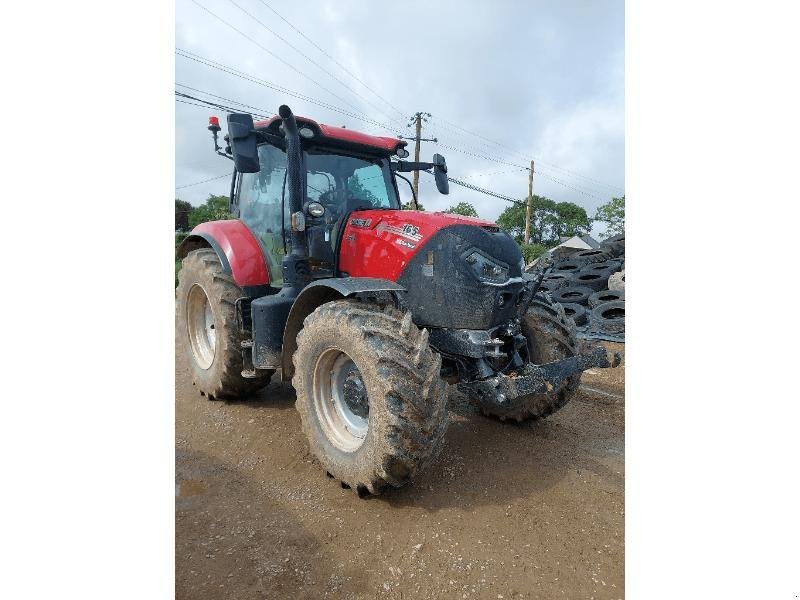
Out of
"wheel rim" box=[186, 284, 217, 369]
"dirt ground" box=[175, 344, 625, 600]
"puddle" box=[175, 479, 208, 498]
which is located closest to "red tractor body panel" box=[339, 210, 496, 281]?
"dirt ground" box=[175, 344, 625, 600]

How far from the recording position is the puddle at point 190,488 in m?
3.03

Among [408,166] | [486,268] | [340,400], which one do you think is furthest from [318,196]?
[340,400]

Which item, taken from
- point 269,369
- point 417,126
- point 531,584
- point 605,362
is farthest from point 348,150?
point 417,126

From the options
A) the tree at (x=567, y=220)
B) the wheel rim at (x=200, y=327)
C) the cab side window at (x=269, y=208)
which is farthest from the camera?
the tree at (x=567, y=220)

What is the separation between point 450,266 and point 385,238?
0.55 metres

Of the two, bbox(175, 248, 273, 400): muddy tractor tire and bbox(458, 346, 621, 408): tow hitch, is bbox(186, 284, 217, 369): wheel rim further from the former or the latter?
bbox(458, 346, 621, 408): tow hitch

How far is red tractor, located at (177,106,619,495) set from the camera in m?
2.71

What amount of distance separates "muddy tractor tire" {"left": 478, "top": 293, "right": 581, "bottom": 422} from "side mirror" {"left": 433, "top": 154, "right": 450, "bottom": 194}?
1.52 meters

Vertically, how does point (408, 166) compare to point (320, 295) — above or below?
above

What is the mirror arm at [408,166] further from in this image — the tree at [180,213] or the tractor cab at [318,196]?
the tree at [180,213]

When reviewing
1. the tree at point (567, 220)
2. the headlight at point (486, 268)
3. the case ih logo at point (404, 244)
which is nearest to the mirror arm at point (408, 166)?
the case ih logo at point (404, 244)

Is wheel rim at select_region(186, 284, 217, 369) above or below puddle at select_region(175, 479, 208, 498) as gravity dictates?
above

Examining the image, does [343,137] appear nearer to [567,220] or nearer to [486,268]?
[486,268]

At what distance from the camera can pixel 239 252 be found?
167 inches
